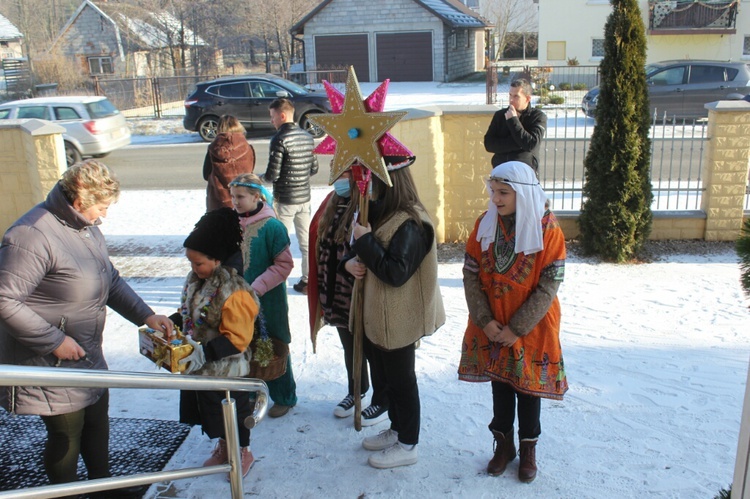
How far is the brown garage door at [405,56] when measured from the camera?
112 ft

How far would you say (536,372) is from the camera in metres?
3.43

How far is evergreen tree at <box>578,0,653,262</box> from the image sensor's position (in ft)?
23.4

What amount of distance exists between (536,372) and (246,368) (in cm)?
152

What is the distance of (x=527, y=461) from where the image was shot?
11.8 ft

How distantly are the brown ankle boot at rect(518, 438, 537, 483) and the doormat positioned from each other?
2.02 meters

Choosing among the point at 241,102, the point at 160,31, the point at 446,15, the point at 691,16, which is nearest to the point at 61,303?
the point at 241,102

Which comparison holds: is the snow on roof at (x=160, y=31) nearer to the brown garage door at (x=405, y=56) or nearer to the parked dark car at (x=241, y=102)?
the brown garage door at (x=405, y=56)

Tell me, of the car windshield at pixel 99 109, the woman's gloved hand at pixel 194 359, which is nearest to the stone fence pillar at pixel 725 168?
the woman's gloved hand at pixel 194 359

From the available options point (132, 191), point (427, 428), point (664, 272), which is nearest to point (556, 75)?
point (132, 191)

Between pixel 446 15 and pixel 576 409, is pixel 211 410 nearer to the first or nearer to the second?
pixel 576 409

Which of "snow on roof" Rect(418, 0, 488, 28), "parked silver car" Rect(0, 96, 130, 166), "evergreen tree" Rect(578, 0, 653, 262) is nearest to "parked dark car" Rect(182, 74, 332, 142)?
"parked silver car" Rect(0, 96, 130, 166)

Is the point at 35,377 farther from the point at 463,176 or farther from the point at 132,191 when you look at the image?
the point at 132,191

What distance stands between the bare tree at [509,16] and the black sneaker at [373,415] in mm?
40970

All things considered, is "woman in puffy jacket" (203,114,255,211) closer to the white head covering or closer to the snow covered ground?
the snow covered ground
